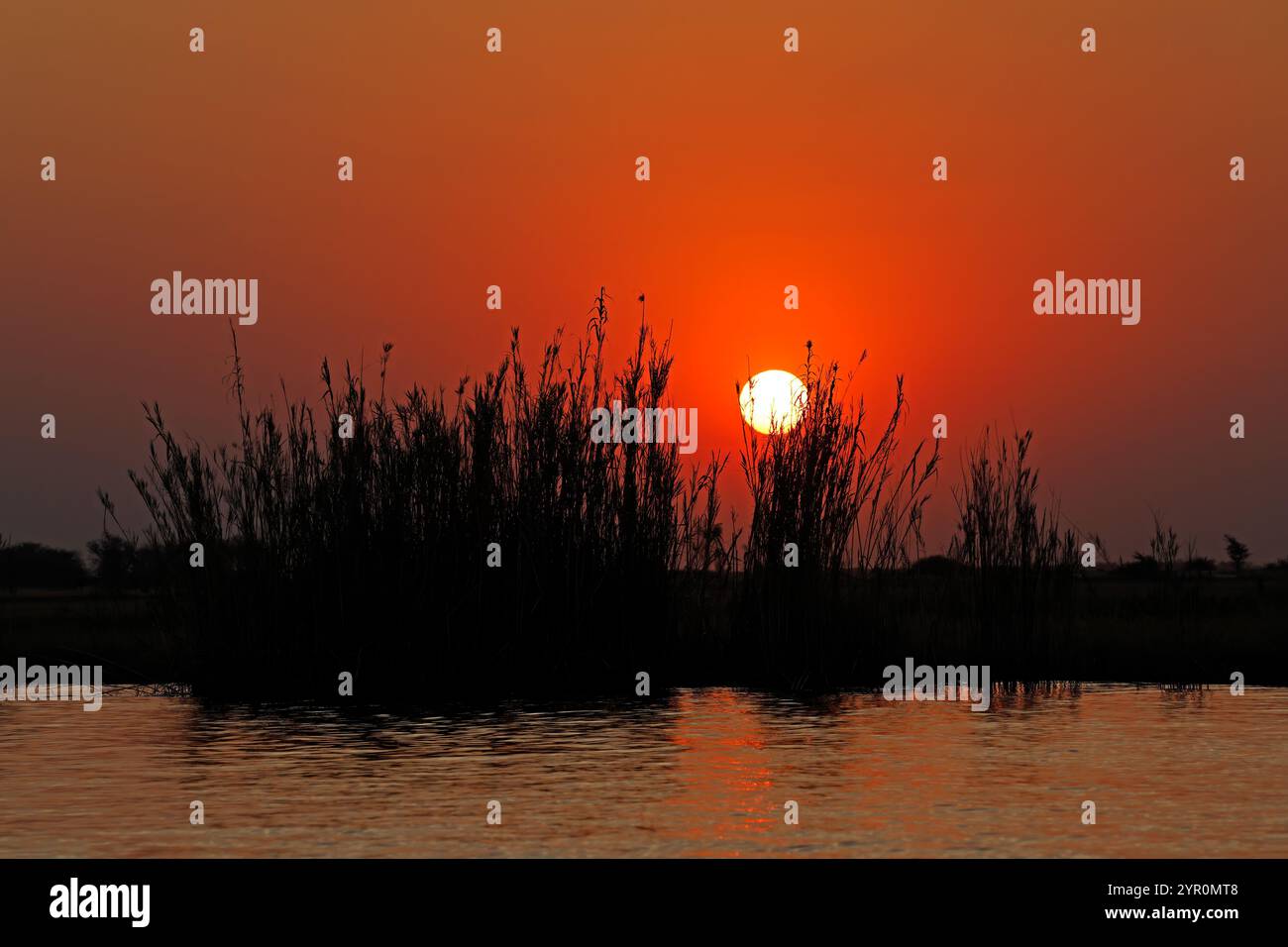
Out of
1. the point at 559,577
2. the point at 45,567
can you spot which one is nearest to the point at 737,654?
the point at 559,577

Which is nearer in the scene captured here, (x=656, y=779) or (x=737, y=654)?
(x=656, y=779)

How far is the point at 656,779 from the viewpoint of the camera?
298 inches

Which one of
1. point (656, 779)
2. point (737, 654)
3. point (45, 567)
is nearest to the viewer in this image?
point (656, 779)

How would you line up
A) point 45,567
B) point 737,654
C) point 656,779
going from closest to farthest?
point 656,779, point 737,654, point 45,567

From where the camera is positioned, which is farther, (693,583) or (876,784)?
(693,583)

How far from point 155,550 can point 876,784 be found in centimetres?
649

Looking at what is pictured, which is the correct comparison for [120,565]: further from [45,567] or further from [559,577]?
[45,567]

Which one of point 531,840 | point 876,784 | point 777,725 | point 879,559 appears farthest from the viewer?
point 879,559

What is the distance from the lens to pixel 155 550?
1176cm

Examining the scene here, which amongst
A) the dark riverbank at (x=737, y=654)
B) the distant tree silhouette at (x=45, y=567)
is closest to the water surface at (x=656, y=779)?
the dark riverbank at (x=737, y=654)

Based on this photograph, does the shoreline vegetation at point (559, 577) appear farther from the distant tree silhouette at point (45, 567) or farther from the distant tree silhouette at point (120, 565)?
the distant tree silhouette at point (45, 567)
